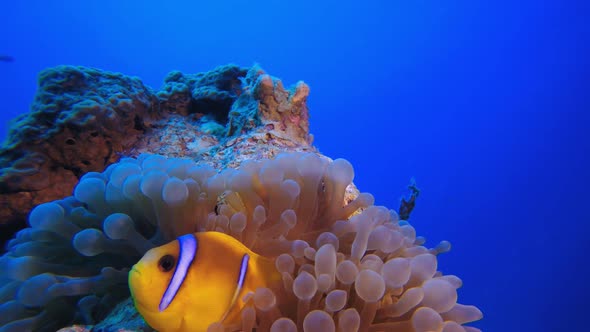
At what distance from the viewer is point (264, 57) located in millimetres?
80875

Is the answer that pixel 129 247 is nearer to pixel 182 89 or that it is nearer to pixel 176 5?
pixel 182 89

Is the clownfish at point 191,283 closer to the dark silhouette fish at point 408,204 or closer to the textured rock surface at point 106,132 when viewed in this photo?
the textured rock surface at point 106,132

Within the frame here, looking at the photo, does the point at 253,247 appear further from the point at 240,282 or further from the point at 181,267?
the point at 181,267

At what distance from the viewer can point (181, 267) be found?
0.83 m

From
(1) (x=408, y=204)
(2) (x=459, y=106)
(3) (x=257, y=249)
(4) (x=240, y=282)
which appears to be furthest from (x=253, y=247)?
(2) (x=459, y=106)

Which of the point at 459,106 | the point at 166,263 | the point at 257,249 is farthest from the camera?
the point at 459,106

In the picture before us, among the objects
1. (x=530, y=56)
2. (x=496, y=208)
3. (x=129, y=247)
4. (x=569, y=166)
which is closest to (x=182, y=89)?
(x=129, y=247)

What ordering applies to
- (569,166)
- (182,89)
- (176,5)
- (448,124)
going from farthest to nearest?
(176,5) → (448,124) → (569,166) → (182,89)

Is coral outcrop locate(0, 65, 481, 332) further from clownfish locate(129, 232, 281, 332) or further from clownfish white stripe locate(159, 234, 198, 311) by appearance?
clownfish white stripe locate(159, 234, 198, 311)

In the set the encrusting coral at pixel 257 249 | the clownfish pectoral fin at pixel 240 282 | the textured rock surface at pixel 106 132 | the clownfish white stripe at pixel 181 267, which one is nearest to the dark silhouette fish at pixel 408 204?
the textured rock surface at pixel 106 132

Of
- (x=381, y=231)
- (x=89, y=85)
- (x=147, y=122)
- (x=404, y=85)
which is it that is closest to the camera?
(x=381, y=231)

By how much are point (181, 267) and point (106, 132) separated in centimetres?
204

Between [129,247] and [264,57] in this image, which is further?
[264,57]

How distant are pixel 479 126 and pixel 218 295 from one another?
58.0m
